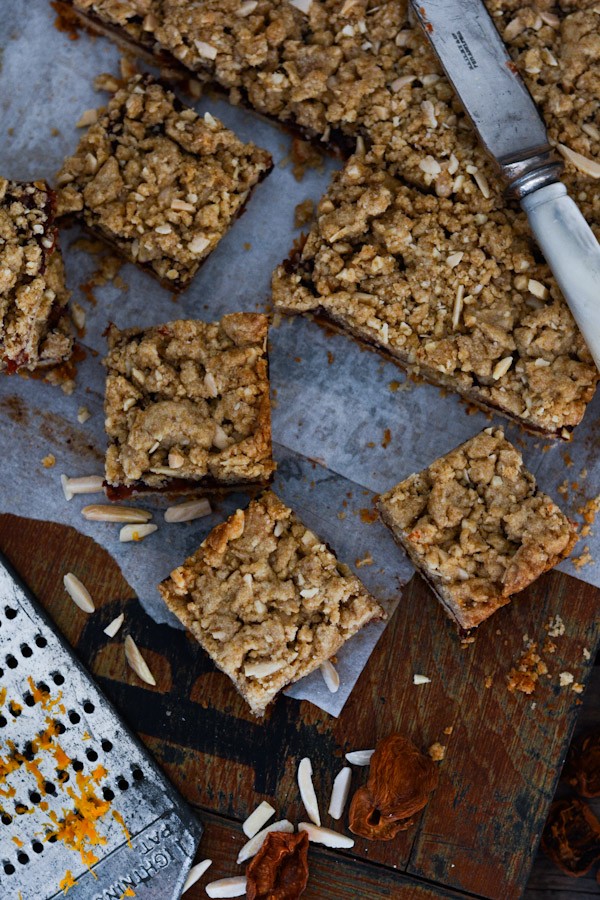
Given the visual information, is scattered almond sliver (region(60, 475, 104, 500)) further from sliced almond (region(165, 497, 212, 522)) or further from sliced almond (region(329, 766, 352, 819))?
sliced almond (region(329, 766, 352, 819))

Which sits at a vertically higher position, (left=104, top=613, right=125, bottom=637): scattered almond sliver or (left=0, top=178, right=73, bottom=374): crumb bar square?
(left=0, top=178, right=73, bottom=374): crumb bar square

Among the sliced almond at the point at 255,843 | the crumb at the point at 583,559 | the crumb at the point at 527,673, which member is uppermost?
the crumb at the point at 583,559

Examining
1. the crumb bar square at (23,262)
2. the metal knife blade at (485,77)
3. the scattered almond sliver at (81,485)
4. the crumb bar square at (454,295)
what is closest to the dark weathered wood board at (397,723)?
the scattered almond sliver at (81,485)

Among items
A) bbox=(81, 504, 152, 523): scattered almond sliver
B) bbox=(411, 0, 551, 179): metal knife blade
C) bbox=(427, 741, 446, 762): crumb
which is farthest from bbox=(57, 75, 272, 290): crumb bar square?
bbox=(427, 741, 446, 762): crumb

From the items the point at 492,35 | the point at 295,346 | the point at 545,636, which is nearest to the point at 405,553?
the point at 545,636

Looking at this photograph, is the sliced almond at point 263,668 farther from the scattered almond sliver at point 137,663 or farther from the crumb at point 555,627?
the crumb at point 555,627
